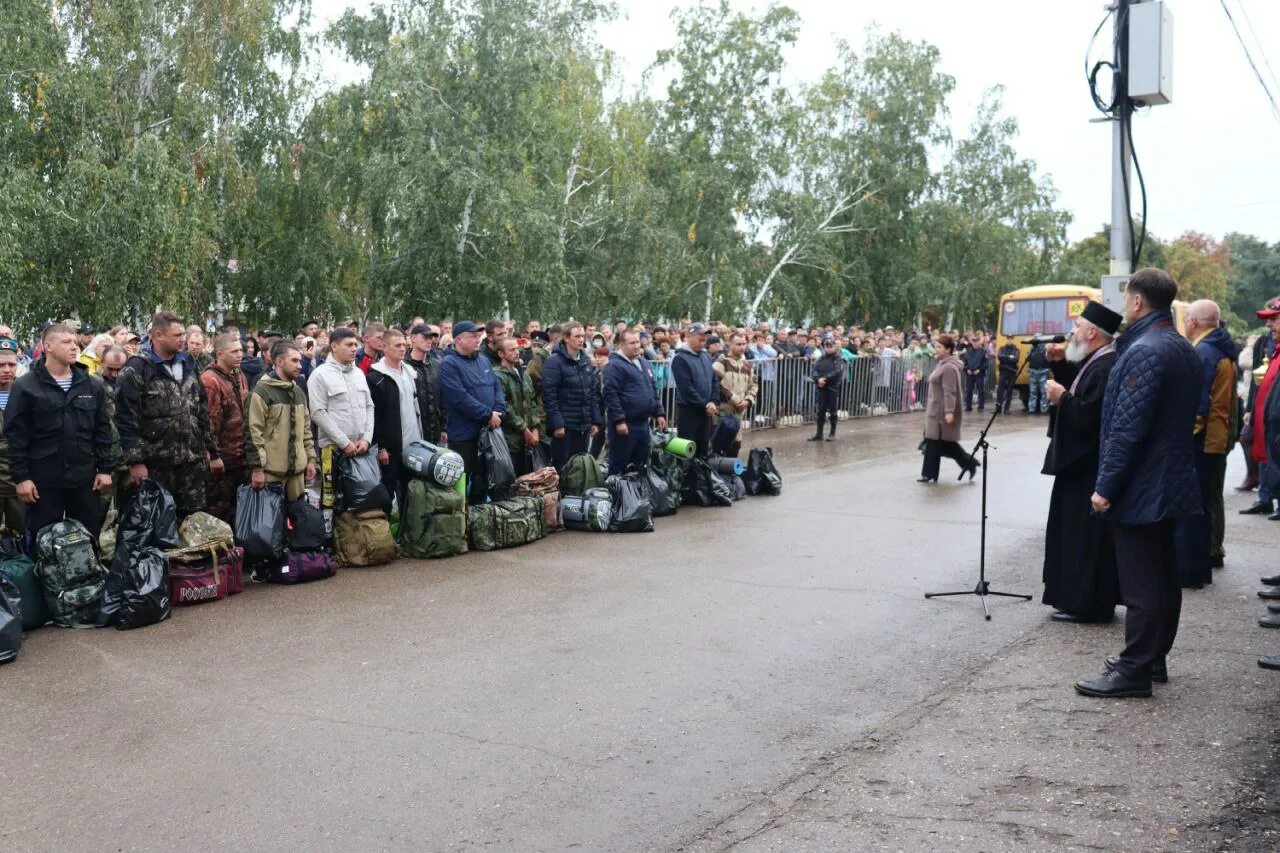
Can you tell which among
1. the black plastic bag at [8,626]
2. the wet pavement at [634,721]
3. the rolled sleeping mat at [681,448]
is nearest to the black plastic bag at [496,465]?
the wet pavement at [634,721]

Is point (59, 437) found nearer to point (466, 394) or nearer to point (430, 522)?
point (430, 522)

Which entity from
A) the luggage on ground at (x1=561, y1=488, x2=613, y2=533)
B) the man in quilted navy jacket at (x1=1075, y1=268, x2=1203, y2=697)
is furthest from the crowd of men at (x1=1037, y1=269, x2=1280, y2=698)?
the luggage on ground at (x1=561, y1=488, x2=613, y2=533)

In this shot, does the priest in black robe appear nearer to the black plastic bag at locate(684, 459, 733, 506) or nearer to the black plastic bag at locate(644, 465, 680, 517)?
the black plastic bag at locate(644, 465, 680, 517)

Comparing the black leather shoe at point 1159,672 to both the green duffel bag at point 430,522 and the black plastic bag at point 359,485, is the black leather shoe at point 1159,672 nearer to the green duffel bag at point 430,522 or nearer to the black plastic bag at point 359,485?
the green duffel bag at point 430,522

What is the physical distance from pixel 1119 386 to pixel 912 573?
334 centimetres

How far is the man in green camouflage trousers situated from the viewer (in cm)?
797

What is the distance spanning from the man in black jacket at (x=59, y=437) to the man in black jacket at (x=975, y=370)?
22632mm

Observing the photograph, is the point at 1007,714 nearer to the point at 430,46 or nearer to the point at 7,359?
the point at 7,359

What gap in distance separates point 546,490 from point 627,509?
2.60 feet

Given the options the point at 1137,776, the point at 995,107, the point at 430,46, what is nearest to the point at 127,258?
the point at 430,46

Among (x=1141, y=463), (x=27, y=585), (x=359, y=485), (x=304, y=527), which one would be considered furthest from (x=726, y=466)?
(x=27, y=585)

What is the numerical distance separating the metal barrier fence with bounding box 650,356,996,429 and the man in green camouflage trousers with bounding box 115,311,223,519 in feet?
32.9

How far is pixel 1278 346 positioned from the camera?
8.55 m

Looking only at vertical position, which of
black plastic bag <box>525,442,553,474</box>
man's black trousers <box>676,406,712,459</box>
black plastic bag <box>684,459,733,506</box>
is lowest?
black plastic bag <box>684,459,733,506</box>
